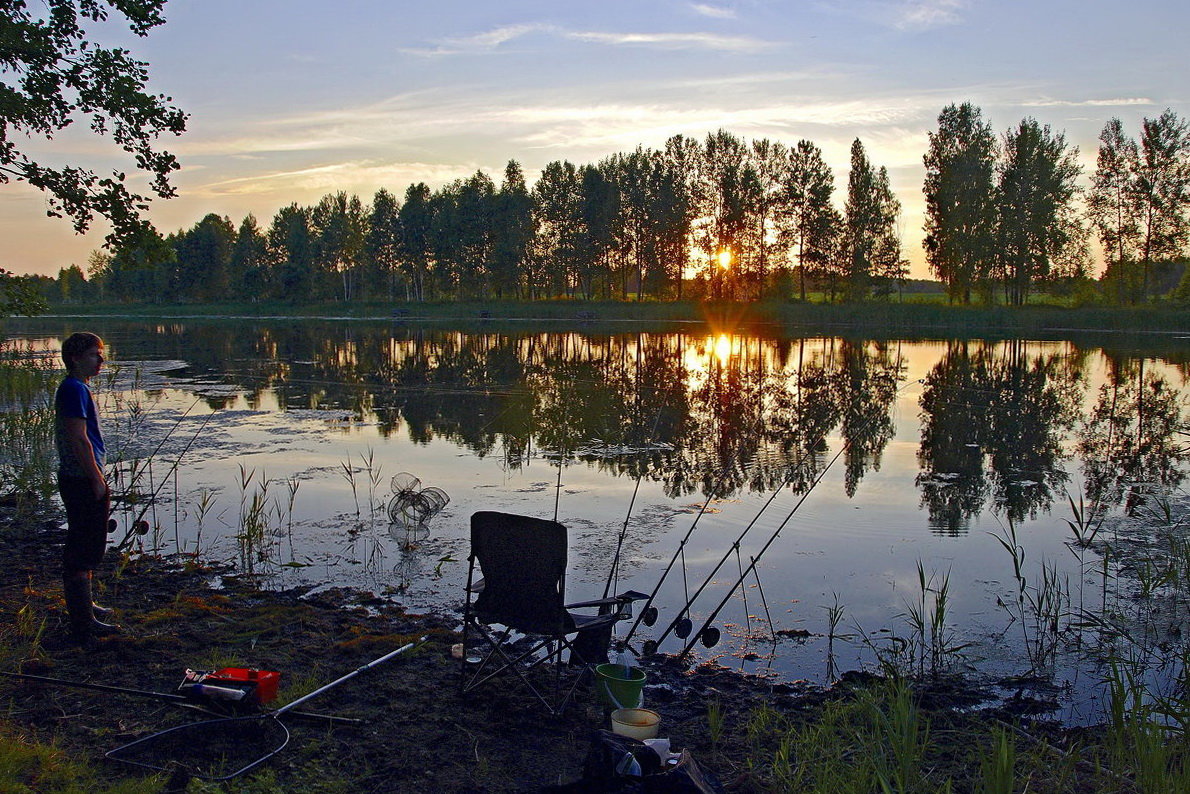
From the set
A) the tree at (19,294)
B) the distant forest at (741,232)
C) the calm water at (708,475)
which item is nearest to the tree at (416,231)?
the distant forest at (741,232)

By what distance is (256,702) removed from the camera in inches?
173

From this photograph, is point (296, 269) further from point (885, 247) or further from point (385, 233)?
point (885, 247)

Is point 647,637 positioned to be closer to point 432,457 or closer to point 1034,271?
point 432,457

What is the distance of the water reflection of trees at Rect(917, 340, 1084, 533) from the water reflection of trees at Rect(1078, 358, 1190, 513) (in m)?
0.45

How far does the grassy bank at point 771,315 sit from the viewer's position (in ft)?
155

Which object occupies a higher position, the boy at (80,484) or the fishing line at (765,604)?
the boy at (80,484)

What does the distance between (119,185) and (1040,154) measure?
5985 centimetres

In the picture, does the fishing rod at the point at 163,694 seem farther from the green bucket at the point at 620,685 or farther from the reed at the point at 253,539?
the reed at the point at 253,539

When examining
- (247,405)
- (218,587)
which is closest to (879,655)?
(218,587)

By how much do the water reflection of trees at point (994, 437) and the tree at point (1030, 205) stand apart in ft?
105

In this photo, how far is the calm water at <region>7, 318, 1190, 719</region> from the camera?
720 centimetres

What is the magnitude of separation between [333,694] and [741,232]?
66.3 m

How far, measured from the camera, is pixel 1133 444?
13.7 m

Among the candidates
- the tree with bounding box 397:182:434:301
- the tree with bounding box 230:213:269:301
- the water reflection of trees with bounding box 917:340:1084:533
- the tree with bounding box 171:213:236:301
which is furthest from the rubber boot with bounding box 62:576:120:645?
the tree with bounding box 171:213:236:301
